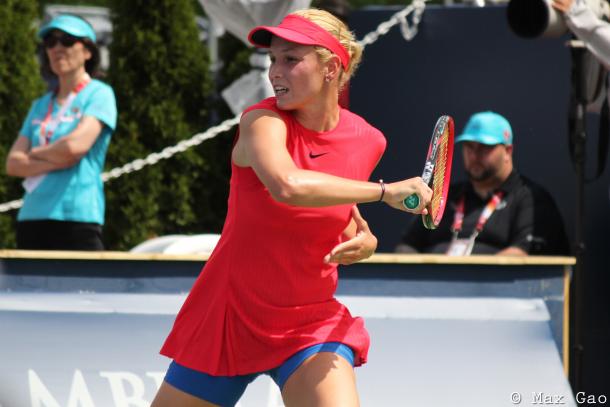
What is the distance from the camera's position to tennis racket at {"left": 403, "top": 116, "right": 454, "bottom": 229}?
3574mm

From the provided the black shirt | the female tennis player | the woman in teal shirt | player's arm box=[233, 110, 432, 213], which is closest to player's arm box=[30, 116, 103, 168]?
the woman in teal shirt

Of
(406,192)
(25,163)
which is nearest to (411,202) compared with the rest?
(406,192)

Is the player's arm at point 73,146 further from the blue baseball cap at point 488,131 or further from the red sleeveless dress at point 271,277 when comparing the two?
the red sleeveless dress at point 271,277

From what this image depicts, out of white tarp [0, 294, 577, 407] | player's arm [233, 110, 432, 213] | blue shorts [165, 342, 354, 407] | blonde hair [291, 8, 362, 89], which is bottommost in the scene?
white tarp [0, 294, 577, 407]

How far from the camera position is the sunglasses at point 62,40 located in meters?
5.89

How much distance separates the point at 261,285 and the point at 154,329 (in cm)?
159

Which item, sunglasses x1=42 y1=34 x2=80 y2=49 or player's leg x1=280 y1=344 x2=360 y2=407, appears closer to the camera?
player's leg x1=280 y1=344 x2=360 y2=407

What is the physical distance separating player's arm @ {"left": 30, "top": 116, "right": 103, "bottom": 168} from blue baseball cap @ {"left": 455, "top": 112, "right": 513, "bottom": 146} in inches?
76.0

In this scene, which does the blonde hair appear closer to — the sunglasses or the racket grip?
the racket grip

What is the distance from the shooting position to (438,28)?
727 centimetres

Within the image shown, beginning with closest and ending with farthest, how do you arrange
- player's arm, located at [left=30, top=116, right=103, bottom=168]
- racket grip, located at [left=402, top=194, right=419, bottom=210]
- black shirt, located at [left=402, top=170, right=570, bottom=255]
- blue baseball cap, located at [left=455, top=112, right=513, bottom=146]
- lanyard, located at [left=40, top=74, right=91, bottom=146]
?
racket grip, located at [left=402, top=194, right=419, bottom=210]
player's arm, located at [left=30, top=116, right=103, bottom=168]
lanyard, located at [left=40, top=74, right=91, bottom=146]
black shirt, located at [left=402, top=170, right=570, bottom=255]
blue baseball cap, located at [left=455, top=112, right=513, bottom=146]

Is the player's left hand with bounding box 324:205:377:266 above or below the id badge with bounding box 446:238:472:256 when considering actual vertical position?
above

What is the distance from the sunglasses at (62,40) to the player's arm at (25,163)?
476mm

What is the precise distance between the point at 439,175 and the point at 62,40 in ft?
8.99
